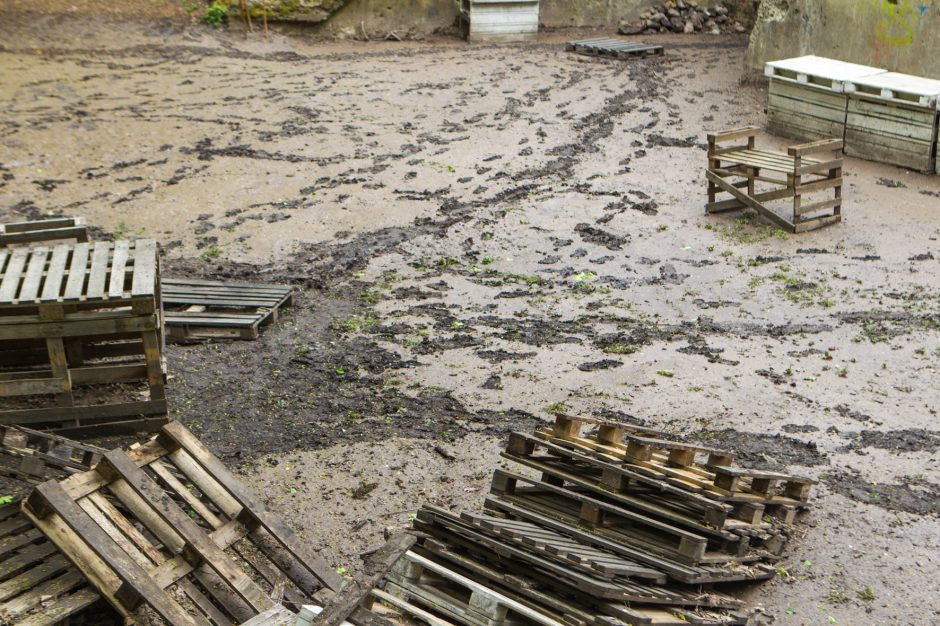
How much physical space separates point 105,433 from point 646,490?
12.2ft

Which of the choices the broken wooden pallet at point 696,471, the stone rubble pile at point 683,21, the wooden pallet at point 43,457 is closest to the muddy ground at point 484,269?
the broken wooden pallet at point 696,471

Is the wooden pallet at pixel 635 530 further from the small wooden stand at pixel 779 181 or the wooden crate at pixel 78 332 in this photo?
the small wooden stand at pixel 779 181

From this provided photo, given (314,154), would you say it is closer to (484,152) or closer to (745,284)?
(484,152)

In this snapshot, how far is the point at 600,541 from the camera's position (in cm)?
536

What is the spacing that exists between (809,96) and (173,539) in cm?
1207

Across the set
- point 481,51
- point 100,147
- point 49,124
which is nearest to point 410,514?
point 100,147

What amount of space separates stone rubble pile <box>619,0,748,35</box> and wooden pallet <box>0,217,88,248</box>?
15.2 metres

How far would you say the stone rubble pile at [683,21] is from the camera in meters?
21.2

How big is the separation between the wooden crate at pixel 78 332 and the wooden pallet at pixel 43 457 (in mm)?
→ 422

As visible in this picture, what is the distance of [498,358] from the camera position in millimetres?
8859

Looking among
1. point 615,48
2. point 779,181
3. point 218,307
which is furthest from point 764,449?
point 615,48

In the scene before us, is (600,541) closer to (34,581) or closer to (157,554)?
(157,554)

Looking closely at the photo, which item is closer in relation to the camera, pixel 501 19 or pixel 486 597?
pixel 486 597

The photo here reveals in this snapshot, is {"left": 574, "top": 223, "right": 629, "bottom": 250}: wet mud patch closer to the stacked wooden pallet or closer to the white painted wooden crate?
the stacked wooden pallet
